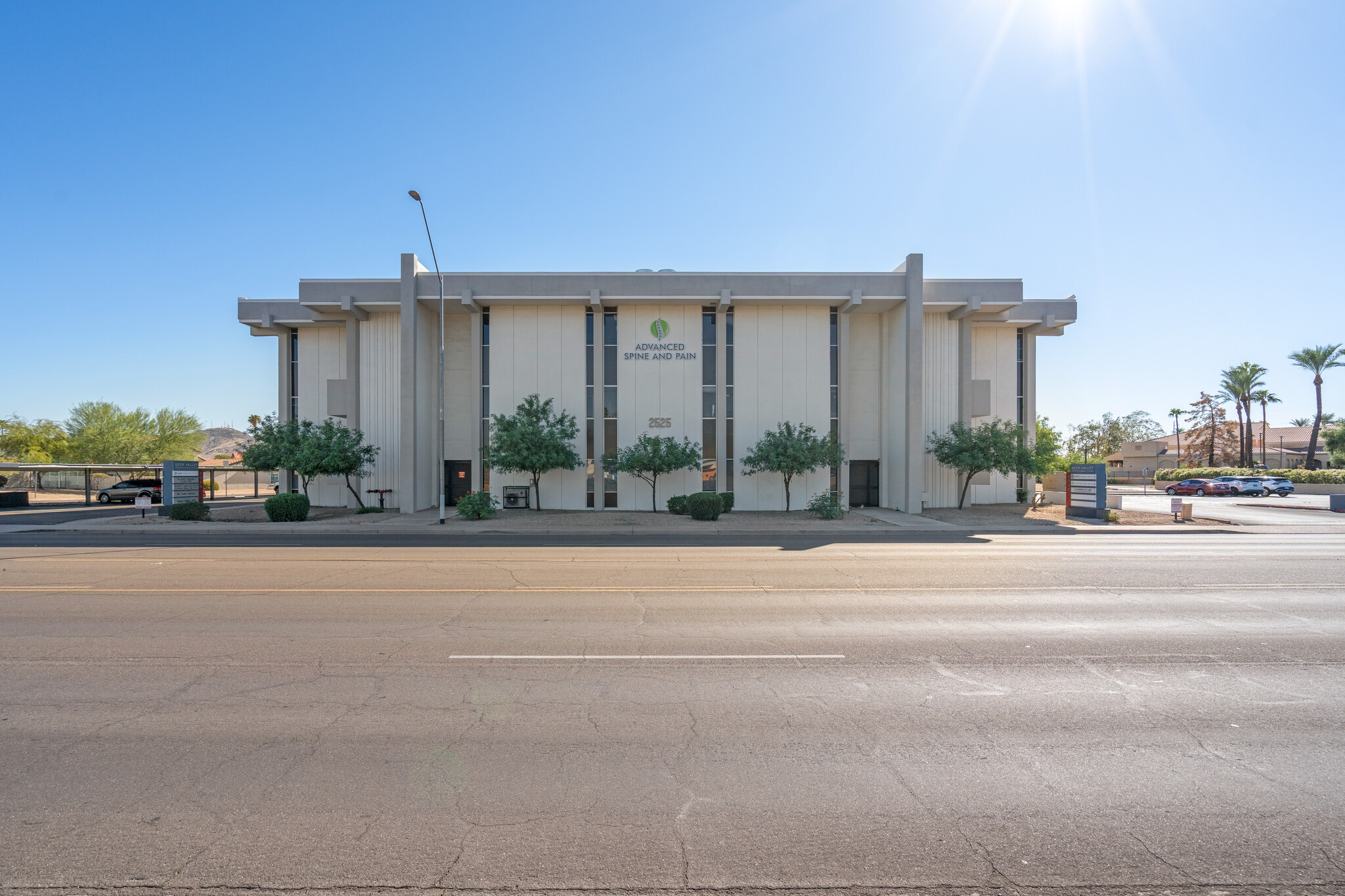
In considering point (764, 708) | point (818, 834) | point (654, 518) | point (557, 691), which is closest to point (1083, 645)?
point (764, 708)

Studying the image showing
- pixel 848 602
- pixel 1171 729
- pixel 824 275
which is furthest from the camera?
pixel 824 275

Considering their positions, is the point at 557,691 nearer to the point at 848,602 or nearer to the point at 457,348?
the point at 848,602

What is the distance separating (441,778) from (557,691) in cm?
161

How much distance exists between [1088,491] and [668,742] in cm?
2674

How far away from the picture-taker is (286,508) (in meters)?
22.7

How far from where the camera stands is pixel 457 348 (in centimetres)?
2862

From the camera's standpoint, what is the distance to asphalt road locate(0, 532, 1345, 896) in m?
3.19

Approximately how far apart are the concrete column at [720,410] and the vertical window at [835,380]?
503 centimetres

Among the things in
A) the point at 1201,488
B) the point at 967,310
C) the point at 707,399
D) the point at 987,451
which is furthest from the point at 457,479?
the point at 1201,488

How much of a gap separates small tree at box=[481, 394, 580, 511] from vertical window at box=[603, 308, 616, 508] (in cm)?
145

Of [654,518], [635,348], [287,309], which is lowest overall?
[654,518]

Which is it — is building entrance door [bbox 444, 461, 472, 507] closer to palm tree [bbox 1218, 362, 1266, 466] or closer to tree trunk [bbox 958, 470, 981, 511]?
tree trunk [bbox 958, 470, 981, 511]

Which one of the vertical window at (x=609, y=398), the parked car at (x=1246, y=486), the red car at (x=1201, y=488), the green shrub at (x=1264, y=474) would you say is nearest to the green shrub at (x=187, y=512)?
the vertical window at (x=609, y=398)

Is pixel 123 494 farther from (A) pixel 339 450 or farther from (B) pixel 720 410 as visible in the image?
(B) pixel 720 410
